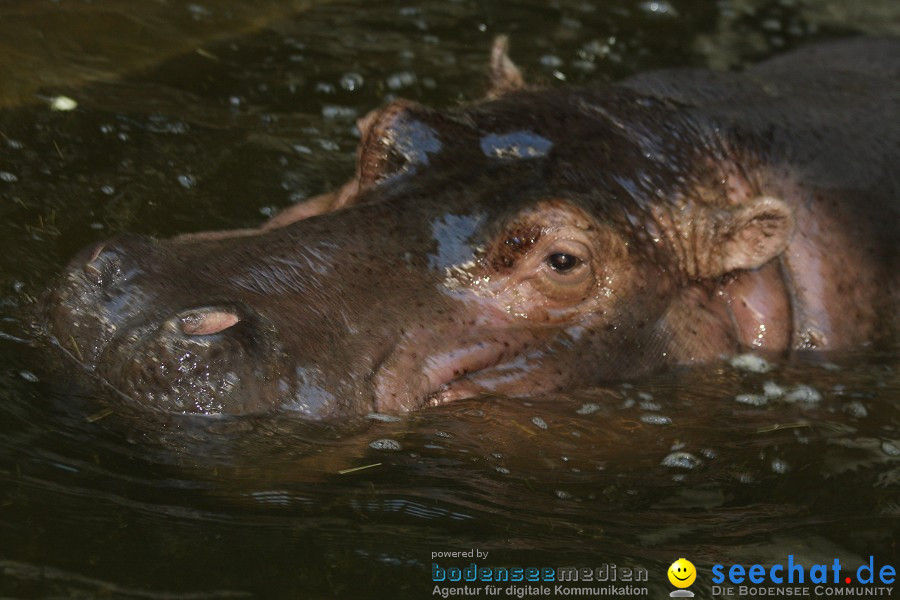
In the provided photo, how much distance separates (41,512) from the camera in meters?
3.66

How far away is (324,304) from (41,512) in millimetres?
1151

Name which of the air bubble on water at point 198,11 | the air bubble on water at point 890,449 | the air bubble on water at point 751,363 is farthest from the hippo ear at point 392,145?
the air bubble on water at point 198,11

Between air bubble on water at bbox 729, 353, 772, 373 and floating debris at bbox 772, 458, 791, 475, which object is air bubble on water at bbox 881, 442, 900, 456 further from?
air bubble on water at bbox 729, 353, 772, 373

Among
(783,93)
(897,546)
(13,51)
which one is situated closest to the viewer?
(897,546)

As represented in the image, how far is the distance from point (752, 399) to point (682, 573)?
57.6 inches

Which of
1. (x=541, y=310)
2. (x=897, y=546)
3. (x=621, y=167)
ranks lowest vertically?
(x=897, y=546)

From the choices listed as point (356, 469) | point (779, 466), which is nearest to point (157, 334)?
point (356, 469)

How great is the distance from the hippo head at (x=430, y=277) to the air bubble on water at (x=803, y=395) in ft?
1.83

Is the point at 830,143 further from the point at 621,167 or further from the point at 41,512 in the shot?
the point at 41,512

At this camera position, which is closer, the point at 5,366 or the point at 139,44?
the point at 5,366

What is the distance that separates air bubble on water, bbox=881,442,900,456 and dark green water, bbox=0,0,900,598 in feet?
0.19

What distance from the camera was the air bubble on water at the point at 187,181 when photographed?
6.31m

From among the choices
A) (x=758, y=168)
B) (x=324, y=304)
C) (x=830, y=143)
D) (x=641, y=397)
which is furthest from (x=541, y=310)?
(x=830, y=143)

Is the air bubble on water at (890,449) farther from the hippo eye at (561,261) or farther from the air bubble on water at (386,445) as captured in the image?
the air bubble on water at (386,445)
